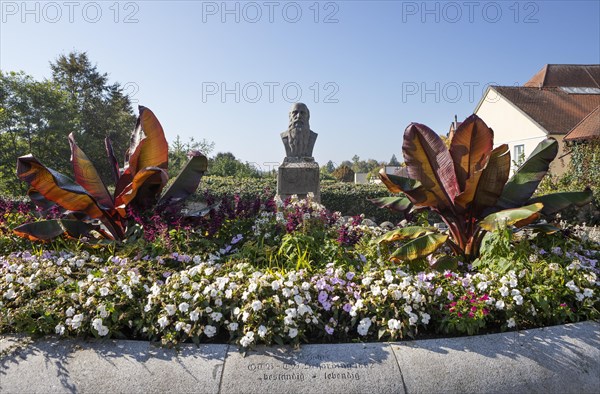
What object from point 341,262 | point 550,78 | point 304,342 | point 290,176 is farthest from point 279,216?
point 550,78

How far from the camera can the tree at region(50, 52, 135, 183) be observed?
2244 centimetres

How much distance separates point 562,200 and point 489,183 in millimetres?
918

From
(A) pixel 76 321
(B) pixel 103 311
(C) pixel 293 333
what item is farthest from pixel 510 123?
(A) pixel 76 321

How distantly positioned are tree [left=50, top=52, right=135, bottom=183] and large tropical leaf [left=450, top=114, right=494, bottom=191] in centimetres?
1968

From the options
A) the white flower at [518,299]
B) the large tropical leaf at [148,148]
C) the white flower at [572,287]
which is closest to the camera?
the white flower at [518,299]

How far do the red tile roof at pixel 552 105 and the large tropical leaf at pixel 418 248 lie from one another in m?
22.4

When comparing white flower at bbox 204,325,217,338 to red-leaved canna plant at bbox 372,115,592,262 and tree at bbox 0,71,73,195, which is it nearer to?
red-leaved canna plant at bbox 372,115,592,262

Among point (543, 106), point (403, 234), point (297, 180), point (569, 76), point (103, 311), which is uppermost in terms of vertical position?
point (569, 76)

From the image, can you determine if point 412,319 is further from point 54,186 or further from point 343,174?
point 343,174

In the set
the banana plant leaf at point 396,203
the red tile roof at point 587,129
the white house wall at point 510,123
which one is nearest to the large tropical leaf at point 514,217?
the banana plant leaf at point 396,203

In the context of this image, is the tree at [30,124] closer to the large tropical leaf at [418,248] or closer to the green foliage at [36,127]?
the green foliage at [36,127]

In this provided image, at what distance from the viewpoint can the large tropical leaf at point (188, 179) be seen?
14.6 feet

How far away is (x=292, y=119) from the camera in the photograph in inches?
386

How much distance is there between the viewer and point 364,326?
2576 millimetres
